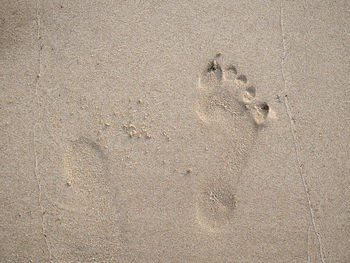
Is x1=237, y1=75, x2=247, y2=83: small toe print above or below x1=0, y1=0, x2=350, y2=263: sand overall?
above

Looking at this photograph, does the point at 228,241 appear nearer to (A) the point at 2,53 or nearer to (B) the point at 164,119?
(B) the point at 164,119

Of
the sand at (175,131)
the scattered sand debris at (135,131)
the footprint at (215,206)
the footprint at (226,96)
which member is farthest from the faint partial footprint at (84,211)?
the footprint at (226,96)

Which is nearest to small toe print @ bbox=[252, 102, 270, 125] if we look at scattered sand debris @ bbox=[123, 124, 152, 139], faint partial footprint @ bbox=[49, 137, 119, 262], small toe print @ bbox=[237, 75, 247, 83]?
small toe print @ bbox=[237, 75, 247, 83]

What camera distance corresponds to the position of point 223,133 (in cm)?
149

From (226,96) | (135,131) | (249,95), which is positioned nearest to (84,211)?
(135,131)

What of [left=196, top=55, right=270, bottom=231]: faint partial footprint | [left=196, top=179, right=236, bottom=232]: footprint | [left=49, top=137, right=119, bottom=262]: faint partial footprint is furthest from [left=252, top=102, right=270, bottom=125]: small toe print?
[left=49, top=137, right=119, bottom=262]: faint partial footprint

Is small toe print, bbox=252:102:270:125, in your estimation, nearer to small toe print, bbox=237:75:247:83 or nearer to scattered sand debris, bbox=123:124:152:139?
small toe print, bbox=237:75:247:83

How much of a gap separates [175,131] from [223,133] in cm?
32

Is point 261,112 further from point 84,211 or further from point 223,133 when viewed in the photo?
point 84,211

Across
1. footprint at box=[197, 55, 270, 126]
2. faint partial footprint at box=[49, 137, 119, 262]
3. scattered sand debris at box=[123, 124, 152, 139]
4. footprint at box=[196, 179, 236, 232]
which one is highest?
footprint at box=[197, 55, 270, 126]

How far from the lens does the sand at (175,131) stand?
1489mm

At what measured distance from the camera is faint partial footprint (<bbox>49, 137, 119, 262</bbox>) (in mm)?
1486

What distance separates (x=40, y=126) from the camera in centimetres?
150

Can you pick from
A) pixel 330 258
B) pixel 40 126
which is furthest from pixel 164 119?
pixel 330 258
